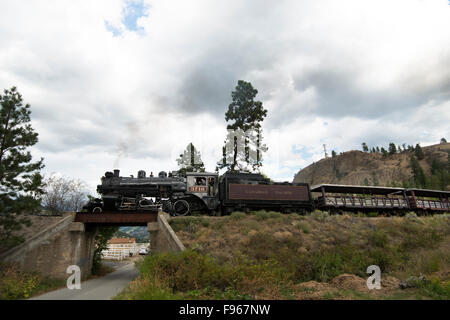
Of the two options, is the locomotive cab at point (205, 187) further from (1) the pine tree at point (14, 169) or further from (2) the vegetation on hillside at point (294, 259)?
(1) the pine tree at point (14, 169)

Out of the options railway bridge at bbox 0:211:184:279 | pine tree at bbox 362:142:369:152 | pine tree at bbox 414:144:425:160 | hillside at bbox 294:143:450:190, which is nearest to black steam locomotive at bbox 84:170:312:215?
railway bridge at bbox 0:211:184:279

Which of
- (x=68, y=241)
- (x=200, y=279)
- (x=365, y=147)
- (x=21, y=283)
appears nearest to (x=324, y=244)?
(x=200, y=279)

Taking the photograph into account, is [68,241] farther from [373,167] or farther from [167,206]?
[373,167]

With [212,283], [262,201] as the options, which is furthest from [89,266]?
[212,283]

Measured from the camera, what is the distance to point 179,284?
316 inches

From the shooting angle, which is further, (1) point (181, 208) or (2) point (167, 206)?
(1) point (181, 208)

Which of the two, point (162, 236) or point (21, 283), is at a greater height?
point (162, 236)

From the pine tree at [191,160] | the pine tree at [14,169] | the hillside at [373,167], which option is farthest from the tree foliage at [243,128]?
the hillside at [373,167]

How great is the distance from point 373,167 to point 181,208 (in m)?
108

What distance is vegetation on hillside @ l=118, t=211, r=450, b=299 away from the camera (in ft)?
24.8

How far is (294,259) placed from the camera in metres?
11.8

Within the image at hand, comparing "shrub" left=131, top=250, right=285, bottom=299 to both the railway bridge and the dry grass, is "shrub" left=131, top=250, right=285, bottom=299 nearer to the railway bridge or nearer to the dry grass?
the dry grass
